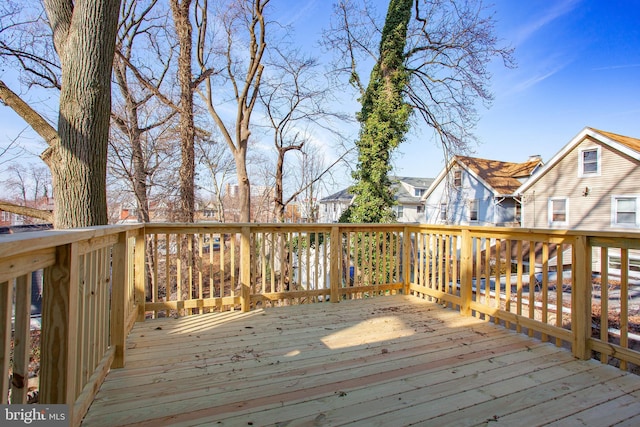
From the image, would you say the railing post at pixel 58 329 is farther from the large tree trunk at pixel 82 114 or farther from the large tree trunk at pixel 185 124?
the large tree trunk at pixel 185 124

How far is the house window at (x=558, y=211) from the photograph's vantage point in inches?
447

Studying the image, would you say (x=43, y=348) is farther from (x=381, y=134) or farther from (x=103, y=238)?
(x=381, y=134)

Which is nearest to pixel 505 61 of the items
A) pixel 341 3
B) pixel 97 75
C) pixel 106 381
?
pixel 341 3

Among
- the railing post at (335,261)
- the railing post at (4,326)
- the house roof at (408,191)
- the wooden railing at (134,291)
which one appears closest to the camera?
the railing post at (4,326)

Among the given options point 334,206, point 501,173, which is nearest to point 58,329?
point 501,173

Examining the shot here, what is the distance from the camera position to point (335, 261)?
3.83 meters

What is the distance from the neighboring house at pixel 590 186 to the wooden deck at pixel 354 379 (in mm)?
10595

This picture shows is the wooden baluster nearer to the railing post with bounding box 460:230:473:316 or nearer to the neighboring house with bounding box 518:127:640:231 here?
the railing post with bounding box 460:230:473:316

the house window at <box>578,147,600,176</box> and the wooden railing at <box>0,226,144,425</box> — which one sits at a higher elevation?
the house window at <box>578,147,600,176</box>

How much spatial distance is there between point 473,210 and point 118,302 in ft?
51.9

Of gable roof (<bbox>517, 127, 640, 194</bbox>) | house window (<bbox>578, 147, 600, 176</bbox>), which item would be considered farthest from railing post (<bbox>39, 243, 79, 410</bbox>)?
house window (<bbox>578, 147, 600, 176</bbox>)

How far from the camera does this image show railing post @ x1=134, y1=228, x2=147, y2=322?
301 cm

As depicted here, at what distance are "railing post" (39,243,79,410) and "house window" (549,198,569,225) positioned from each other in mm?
14287

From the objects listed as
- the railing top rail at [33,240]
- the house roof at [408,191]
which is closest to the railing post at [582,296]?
the railing top rail at [33,240]
